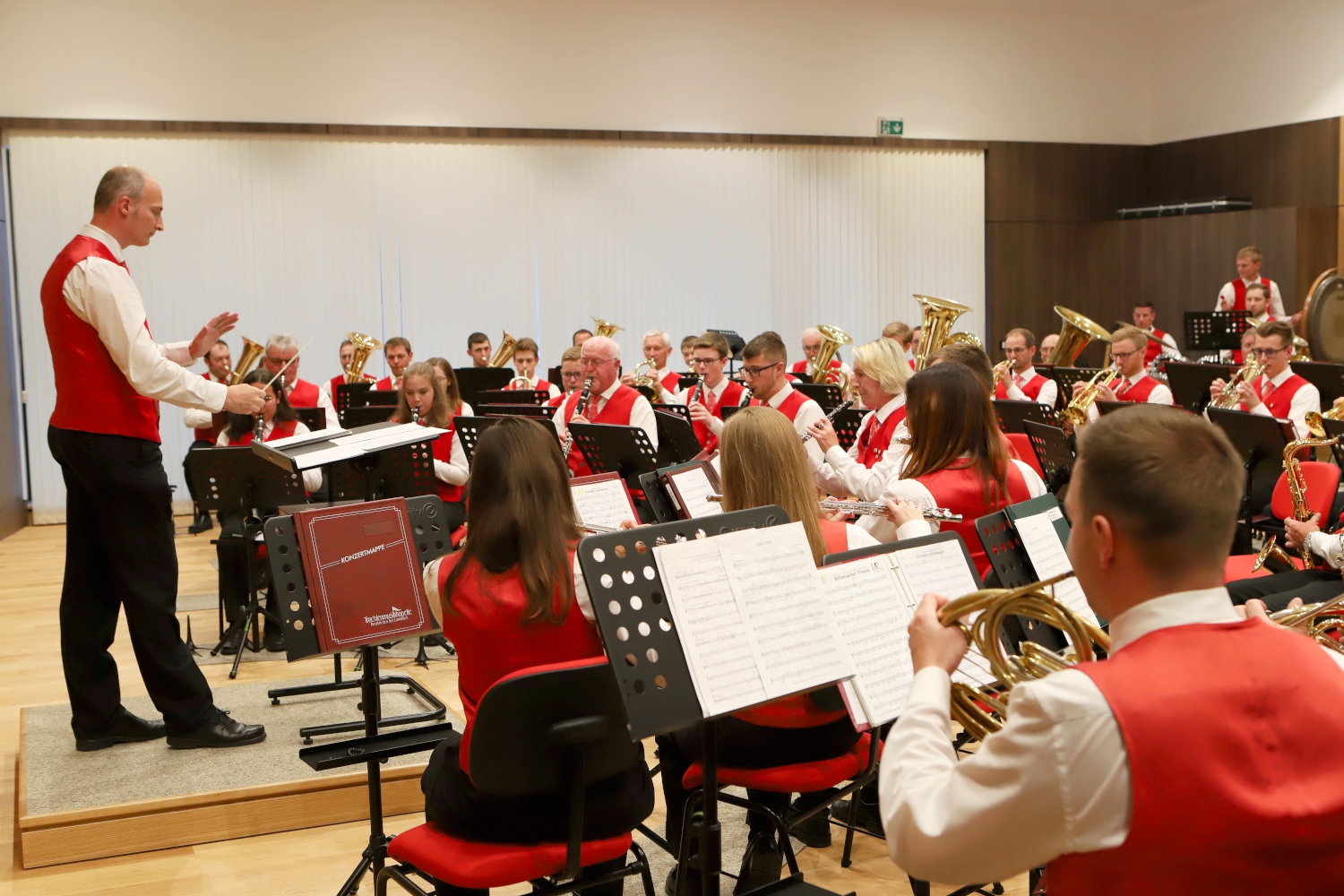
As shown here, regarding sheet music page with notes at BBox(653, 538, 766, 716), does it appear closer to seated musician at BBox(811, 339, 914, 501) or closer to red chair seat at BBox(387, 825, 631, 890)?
red chair seat at BBox(387, 825, 631, 890)

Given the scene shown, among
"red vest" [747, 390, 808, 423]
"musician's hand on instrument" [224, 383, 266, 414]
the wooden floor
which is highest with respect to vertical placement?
"musician's hand on instrument" [224, 383, 266, 414]

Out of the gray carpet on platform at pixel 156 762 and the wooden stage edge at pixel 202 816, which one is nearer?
→ the wooden stage edge at pixel 202 816

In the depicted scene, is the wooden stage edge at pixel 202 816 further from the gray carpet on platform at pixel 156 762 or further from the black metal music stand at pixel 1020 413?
the black metal music stand at pixel 1020 413

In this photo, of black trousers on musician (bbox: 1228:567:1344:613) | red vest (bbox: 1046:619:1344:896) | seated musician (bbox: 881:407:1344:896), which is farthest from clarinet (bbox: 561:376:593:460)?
red vest (bbox: 1046:619:1344:896)

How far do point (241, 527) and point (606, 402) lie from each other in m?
2.02

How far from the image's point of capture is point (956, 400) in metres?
3.42

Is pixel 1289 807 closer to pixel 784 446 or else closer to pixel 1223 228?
pixel 784 446

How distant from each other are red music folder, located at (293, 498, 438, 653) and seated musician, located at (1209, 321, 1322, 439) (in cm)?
555

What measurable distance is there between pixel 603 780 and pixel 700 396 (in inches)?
197

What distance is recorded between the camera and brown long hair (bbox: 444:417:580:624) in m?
2.43

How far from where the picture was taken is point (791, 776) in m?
2.75

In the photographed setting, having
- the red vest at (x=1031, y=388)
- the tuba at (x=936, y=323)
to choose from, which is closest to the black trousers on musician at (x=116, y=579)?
the tuba at (x=936, y=323)

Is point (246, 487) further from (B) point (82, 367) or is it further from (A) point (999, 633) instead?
(A) point (999, 633)

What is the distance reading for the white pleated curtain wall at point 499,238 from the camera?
10445 millimetres
